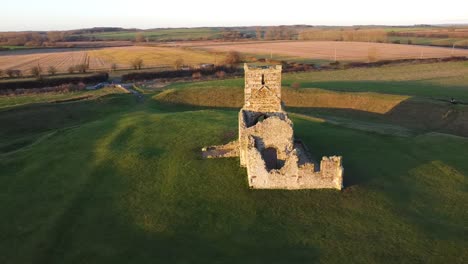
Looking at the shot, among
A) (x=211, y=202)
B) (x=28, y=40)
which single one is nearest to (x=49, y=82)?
(x=211, y=202)

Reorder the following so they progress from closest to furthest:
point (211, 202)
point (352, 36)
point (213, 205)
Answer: point (213, 205), point (211, 202), point (352, 36)

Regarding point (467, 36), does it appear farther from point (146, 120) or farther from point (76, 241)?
point (76, 241)

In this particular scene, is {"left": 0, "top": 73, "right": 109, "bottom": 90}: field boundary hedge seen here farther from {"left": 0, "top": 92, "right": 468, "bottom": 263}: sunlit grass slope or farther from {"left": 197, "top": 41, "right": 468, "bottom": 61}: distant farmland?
{"left": 197, "top": 41, "right": 468, "bottom": 61}: distant farmland

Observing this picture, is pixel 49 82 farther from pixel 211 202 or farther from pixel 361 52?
pixel 361 52

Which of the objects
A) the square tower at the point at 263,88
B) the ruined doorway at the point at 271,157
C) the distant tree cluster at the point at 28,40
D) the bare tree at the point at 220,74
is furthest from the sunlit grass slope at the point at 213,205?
the distant tree cluster at the point at 28,40

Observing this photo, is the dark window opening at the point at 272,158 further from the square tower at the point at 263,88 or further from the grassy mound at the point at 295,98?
the grassy mound at the point at 295,98

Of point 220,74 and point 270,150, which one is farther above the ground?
point 220,74

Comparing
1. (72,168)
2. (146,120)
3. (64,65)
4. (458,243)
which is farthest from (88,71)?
(458,243)
